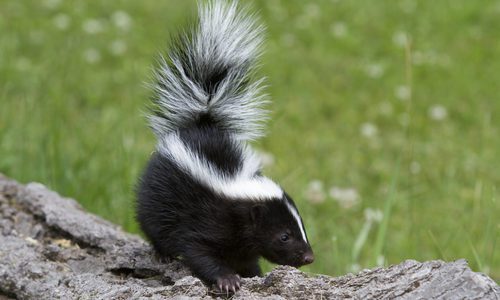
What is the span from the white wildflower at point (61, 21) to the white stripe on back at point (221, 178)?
6.92 metres

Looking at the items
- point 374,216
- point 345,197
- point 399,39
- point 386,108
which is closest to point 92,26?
point 386,108

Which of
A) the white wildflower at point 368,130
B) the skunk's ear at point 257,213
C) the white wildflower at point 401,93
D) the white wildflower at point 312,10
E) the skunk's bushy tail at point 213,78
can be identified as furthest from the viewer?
the white wildflower at point 312,10

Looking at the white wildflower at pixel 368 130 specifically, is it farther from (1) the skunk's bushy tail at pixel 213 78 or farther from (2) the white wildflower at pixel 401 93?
(1) the skunk's bushy tail at pixel 213 78

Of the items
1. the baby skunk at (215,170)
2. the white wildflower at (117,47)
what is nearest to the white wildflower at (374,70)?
the white wildflower at (117,47)

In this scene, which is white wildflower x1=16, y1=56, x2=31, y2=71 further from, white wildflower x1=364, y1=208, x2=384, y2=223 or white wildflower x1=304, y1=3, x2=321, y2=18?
white wildflower x1=364, y1=208, x2=384, y2=223

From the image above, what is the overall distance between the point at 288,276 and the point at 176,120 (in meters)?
1.07

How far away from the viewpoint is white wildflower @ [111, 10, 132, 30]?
1028 centimetres

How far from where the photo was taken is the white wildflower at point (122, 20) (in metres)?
10.3

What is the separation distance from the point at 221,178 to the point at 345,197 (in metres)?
3.68

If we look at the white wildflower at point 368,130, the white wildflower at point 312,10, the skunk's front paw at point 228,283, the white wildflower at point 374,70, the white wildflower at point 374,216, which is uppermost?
the white wildflower at point 312,10

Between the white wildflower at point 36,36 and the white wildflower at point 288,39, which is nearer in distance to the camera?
the white wildflower at point 36,36

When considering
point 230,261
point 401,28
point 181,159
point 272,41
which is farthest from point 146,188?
point 401,28

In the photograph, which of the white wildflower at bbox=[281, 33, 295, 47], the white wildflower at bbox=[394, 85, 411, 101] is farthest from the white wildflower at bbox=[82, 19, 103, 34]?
the white wildflower at bbox=[394, 85, 411, 101]

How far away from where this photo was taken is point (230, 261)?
3.43 meters
